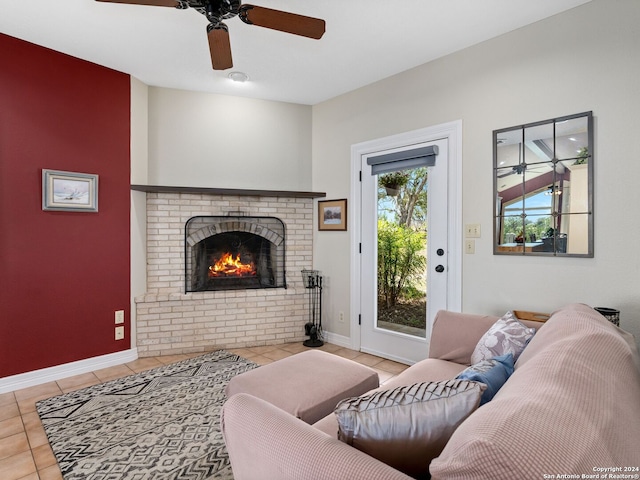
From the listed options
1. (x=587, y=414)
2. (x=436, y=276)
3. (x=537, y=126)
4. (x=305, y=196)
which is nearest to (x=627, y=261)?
(x=537, y=126)

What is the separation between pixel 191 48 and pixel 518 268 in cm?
310

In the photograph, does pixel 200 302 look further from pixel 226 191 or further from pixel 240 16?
pixel 240 16

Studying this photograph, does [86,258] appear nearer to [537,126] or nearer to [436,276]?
[436,276]

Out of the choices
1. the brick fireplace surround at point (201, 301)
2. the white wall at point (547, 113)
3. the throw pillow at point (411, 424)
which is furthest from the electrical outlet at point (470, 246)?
the throw pillow at point (411, 424)

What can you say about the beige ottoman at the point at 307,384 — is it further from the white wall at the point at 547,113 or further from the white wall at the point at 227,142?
the white wall at the point at 227,142

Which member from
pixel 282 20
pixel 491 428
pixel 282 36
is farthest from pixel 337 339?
pixel 491 428

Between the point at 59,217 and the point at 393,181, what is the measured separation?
3006mm

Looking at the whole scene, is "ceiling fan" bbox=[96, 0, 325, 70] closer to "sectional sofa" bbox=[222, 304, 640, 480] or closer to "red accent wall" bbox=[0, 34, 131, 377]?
"red accent wall" bbox=[0, 34, 131, 377]

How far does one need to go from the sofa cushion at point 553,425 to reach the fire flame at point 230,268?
348 centimetres

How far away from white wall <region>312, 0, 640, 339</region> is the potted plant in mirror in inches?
16.0

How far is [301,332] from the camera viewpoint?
4172 mm

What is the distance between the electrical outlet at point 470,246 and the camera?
115 inches

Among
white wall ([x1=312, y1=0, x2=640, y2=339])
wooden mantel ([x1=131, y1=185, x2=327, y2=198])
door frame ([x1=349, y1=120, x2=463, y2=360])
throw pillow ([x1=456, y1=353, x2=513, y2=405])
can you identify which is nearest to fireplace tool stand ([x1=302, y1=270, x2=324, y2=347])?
wooden mantel ([x1=131, y1=185, x2=327, y2=198])

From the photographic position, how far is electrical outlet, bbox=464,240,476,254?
2920 mm
